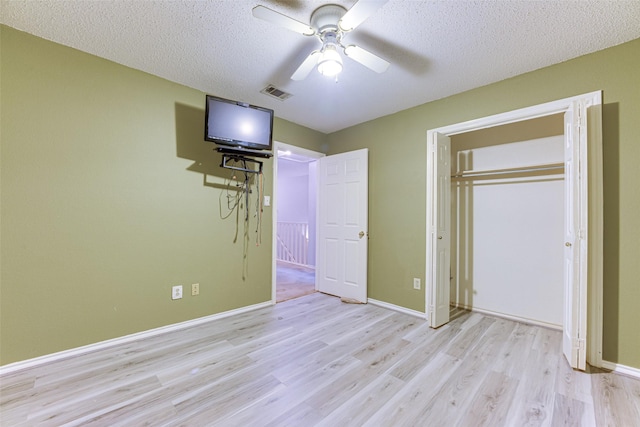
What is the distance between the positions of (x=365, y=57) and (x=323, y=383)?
7.45 ft

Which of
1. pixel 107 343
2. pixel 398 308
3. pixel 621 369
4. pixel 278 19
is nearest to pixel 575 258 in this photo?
pixel 621 369

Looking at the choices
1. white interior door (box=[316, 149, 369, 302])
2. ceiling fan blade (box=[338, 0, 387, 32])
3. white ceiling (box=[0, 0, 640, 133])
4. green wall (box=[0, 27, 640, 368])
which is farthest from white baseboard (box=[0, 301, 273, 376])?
ceiling fan blade (box=[338, 0, 387, 32])

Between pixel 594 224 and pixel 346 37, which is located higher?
pixel 346 37

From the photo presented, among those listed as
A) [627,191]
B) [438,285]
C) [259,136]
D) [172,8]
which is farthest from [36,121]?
[627,191]

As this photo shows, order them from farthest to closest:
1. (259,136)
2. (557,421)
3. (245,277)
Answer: (245,277)
(259,136)
(557,421)

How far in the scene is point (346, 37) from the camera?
2027mm

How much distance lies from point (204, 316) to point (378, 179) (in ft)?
8.64

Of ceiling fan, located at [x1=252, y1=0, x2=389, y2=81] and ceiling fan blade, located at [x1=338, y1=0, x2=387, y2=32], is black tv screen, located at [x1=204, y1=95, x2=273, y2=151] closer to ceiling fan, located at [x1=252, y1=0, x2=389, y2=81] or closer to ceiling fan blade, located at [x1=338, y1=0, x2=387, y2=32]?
ceiling fan, located at [x1=252, y1=0, x2=389, y2=81]

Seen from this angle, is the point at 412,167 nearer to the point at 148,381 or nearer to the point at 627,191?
the point at 627,191

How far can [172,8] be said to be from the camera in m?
1.75

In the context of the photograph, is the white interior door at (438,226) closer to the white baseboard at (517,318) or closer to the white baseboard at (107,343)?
the white baseboard at (517,318)

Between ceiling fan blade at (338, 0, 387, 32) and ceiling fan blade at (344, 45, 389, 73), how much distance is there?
198mm

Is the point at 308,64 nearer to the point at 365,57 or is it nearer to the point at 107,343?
the point at 365,57

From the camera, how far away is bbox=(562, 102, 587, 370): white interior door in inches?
79.0
